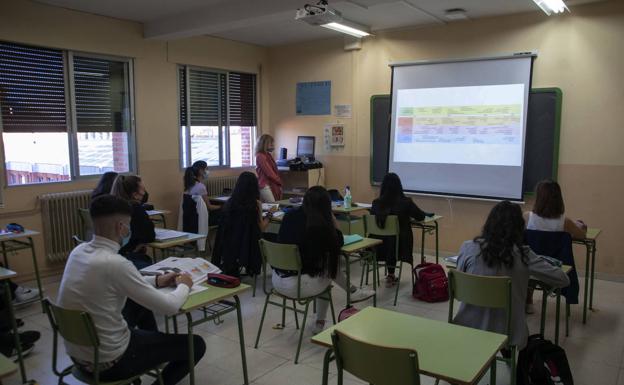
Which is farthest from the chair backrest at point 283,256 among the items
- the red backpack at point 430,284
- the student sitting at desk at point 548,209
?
the student sitting at desk at point 548,209

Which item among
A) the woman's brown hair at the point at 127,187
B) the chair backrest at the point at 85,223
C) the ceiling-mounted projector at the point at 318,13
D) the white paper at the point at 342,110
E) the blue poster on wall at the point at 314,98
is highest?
the ceiling-mounted projector at the point at 318,13

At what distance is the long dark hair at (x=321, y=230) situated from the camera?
3.26 metres

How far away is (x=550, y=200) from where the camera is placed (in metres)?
3.64

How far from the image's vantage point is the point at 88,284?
2020mm

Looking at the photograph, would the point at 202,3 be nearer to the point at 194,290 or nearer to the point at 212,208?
the point at 212,208

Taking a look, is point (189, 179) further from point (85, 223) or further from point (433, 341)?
point (433, 341)

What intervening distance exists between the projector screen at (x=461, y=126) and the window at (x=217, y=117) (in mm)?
2359

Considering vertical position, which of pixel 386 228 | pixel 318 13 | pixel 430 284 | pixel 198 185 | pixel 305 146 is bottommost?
pixel 430 284

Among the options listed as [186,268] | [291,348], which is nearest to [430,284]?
[291,348]

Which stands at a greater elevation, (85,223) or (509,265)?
(509,265)

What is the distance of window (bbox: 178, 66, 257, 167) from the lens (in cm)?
653

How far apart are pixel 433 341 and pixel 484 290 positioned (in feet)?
2.59

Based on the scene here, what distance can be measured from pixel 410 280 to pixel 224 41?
4.26 metres

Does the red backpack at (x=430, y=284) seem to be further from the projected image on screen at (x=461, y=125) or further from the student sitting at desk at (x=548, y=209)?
the projected image on screen at (x=461, y=125)
